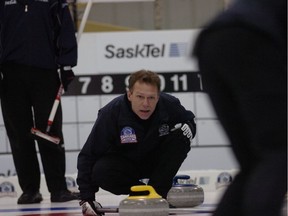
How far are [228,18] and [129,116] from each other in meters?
1.97

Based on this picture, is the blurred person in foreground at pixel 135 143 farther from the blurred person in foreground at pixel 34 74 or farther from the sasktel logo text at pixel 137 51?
the sasktel logo text at pixel 137 51

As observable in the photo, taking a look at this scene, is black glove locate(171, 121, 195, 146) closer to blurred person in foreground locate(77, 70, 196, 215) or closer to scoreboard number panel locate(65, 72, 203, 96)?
blurred person in foreground locate(77, 70, 196, 215)

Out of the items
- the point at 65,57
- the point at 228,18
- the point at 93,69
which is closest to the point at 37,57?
the point at 65,57

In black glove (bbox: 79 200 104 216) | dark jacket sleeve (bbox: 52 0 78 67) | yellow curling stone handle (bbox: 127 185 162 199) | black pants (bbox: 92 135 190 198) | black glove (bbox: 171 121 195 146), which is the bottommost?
black glove (bbox: 79 200 104 216)

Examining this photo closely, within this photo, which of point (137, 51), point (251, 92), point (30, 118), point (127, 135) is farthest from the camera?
point (137, 51)

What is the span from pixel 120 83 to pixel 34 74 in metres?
1.94

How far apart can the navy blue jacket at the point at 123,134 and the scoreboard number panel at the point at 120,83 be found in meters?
2.78

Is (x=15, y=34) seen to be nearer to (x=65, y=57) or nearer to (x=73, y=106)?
(x=65, y=57)

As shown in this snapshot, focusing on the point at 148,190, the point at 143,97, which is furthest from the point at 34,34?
the point at 148,190

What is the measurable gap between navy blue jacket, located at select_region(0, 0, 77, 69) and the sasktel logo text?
1792mm

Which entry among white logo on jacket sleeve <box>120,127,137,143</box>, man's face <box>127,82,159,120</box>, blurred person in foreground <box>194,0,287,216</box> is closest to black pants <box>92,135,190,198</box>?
white logo on jacket sleeve <box>120,127,137,143</box>

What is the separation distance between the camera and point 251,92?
5.72ft

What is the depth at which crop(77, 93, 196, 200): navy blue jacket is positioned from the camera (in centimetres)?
369

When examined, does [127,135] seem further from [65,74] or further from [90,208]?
[65,74]
